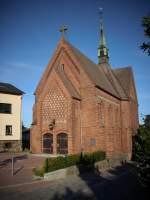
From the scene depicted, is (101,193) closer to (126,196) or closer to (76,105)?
(126,196)

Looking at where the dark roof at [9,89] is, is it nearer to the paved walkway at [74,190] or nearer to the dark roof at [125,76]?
the dark roof at [125,76]

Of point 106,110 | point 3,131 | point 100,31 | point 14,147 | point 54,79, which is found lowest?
point 14,147

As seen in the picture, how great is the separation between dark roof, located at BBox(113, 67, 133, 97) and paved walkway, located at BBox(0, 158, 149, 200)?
82.1ft

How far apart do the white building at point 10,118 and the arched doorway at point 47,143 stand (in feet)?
32.6

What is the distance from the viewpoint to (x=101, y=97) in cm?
3303

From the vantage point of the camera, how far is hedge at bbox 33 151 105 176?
18362 millimetres

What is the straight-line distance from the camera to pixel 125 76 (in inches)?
1732

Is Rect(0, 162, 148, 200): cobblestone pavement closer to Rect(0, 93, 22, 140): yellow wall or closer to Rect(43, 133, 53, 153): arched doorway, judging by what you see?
Rect(43, 133, 53, 153): arched doorway

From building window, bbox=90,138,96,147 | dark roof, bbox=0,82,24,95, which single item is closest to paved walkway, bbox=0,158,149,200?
building window, bbox=90,138,96,147

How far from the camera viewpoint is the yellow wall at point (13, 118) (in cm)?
3888

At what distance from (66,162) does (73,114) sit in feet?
35.2

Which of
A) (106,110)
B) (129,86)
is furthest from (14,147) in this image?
(129,86)

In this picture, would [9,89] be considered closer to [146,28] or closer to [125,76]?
[125,76]

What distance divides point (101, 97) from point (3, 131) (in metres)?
17.6
